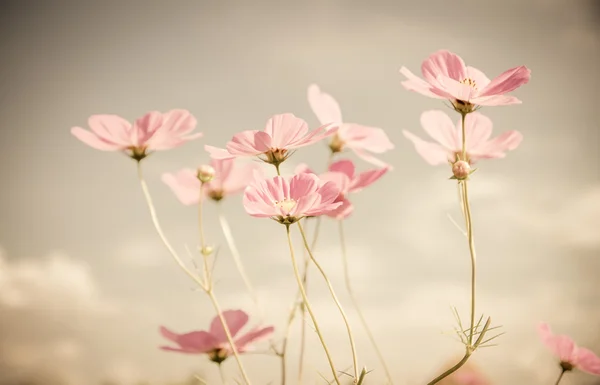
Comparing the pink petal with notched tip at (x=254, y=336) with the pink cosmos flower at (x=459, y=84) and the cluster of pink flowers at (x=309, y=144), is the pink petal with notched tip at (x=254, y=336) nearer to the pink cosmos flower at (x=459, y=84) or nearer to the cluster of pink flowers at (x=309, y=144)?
the cluster of pink flowers at (x=309, y=144)

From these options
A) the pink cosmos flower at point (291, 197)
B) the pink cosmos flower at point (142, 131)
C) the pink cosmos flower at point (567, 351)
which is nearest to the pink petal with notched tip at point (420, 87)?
the pink cosmos flower at point (291, 197)

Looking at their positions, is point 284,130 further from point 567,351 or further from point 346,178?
point 567,351

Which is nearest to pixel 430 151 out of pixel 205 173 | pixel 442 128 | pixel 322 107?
pixel 442 128

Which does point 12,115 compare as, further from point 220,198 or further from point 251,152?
point 251,152

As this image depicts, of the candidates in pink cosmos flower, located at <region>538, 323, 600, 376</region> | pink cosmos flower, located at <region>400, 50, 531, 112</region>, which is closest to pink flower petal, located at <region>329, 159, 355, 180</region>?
pink cosmos flower, located at <region>400, 50, 531, 112</region>

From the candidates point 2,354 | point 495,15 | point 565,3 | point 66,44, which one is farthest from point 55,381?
point 565,3

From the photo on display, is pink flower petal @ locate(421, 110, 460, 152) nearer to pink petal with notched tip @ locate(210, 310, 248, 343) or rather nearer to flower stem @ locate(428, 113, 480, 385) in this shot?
flower stem @ locate(428, 113, 480, 385)

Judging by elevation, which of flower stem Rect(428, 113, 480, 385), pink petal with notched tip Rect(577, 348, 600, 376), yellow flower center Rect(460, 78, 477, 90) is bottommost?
pink petal with notched tip Rect(577, 348, 600, 376)

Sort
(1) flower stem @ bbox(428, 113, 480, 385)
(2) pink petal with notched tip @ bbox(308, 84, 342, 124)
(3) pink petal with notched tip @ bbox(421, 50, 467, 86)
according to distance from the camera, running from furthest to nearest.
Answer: (2) pink petal with notched tip @ bbox(308, 84, 342, 124) < (3) pink petal with notched tip @ bbox(421, 50, 467, 86) < (1) flower stem @ bbox(428, 113, 480, 385)
